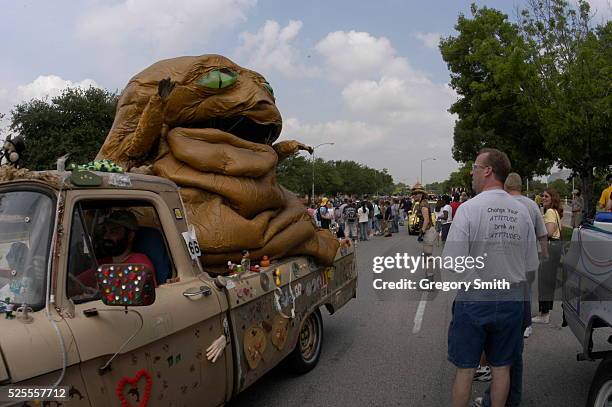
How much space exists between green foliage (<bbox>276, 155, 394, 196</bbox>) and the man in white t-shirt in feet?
138

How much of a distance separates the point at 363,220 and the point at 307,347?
14471mm

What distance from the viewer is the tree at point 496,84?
16000 mm

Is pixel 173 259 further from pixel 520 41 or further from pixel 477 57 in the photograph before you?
pixel 477 57

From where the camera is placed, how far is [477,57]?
18.8 metres

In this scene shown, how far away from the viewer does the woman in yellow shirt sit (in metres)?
6.31

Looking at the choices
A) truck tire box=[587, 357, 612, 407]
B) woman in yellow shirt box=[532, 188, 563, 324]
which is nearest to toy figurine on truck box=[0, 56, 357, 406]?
truck tire box=[587, 357, 612, 407]

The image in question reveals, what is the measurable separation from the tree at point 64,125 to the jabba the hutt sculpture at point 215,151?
836 inches

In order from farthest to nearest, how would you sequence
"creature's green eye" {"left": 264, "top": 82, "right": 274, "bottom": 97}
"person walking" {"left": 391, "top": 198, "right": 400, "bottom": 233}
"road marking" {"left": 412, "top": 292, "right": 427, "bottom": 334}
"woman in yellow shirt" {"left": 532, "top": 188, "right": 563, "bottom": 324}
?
1. "person walking" {"left": 391, "top": 198, "right": 400, "bottom": 233}
2. "road marking" {"left": 412, "top": 292, "right": 427, "bottom": 334}
3. "woman in yellow shirt" {"left": 532, "top": 188, "right": 563, "bottom": 324}
4. "creature's green eye" {"left": 264, "top": 82, "right": 274, "bottom": 97}

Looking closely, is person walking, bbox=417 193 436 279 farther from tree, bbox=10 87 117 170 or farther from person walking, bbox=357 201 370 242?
tree, bbox=10 87 117 170

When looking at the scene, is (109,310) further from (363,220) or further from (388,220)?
(388,220)

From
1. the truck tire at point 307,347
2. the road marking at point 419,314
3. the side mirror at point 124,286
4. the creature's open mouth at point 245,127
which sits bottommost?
the road marking at point 419,314

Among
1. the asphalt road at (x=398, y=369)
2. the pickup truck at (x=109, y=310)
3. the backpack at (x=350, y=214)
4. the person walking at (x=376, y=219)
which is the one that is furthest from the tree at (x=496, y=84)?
the pickup truck at (x=109, y=310)

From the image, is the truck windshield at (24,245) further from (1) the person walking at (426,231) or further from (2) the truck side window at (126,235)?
(1) the person walking at (426,231)

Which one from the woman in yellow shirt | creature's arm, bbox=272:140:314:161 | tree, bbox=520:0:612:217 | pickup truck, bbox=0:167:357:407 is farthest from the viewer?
tree, bbox=520:0:612:217
